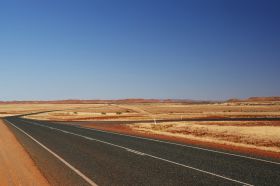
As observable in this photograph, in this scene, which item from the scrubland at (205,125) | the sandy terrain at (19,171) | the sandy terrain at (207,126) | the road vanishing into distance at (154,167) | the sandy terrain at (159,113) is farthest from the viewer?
the sandy terrain at (159,113)

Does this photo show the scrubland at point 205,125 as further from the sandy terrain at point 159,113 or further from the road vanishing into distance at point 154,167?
the road vanishing into distance at point 154,167

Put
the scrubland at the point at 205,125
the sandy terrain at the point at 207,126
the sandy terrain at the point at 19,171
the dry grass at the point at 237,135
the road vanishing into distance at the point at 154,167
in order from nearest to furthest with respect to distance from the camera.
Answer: the road vanishing into distance at the point at 154,167 → the sandy terrain at the point at 19,171 → the dry grass at the point at 237,135 → the sandy terrain at the point at 207,126 → the scrubland at the point at 205,125

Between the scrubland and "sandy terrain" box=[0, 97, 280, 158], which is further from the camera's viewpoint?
the scrubland

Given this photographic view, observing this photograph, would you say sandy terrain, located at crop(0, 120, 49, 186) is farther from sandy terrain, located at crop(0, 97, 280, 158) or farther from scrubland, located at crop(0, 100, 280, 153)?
scrubland, located at crop(0, 100, 280, 153)

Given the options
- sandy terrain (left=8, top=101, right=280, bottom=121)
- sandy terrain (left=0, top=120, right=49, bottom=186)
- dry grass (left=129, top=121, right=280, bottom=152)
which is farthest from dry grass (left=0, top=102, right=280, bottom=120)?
sandy terrain (left=0, top=120, right=49, bottom=186)

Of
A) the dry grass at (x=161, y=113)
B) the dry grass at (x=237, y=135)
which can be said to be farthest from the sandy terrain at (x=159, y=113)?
the dry grass at (x=237, y=135)

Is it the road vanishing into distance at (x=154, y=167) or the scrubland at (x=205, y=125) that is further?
the scrubland at (x=205, y=125)

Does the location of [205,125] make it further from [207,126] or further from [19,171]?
[19,171]

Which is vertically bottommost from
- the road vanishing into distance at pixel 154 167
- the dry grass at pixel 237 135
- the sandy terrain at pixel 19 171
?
the dry grass at pixel 237 135

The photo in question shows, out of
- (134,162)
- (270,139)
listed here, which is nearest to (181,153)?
(134,162)

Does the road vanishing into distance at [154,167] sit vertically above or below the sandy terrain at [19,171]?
above

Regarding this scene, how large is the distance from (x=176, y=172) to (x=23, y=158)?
7.83 metres

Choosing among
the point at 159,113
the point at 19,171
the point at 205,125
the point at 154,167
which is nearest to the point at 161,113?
the point at 159,113

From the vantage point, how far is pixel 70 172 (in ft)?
38.5
